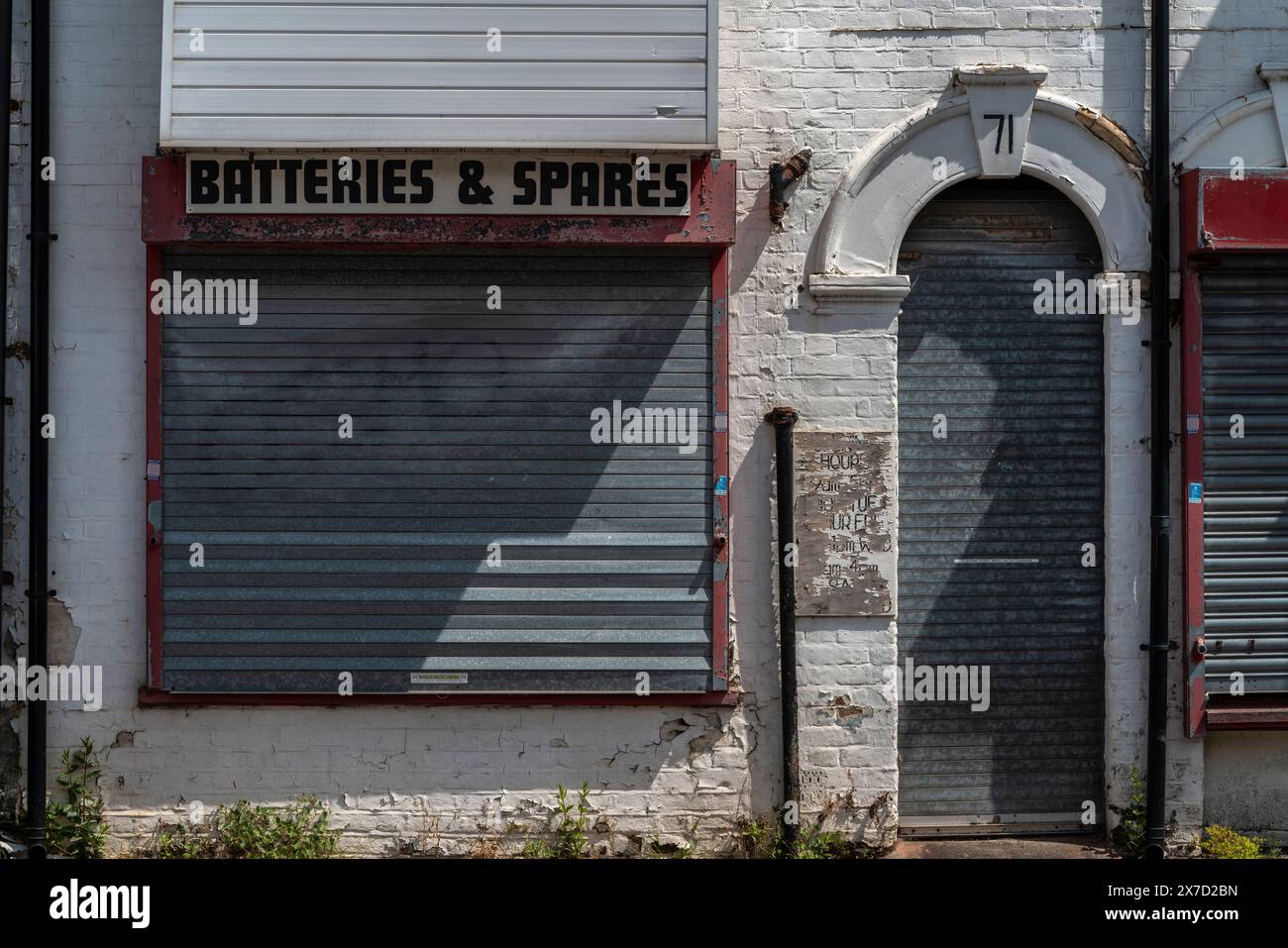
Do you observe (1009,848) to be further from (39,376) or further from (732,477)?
(39,376)

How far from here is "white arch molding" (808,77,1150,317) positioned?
6500 mm

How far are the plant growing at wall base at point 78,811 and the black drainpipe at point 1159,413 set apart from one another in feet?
19.4

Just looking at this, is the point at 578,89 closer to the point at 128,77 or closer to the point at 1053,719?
the point at 128,77

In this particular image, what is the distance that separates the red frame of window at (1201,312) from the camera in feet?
20.8

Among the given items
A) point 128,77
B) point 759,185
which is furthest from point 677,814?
point 128,77

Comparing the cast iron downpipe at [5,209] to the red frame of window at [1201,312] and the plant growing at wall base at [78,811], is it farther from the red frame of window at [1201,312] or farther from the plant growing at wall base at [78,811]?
the red frame of window at [1201,312]

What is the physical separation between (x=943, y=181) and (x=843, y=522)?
2.04 meters

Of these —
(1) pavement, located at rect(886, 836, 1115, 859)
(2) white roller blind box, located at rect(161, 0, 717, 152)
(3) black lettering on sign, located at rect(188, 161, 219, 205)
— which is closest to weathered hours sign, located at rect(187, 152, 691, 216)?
(3) black lettering on sign, located at rect(188, 161, 219, 205)

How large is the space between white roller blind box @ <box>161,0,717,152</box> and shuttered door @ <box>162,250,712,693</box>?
721 millimetres

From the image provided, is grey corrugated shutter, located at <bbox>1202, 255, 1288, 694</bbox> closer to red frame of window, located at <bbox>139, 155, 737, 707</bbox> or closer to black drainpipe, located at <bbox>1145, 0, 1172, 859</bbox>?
black drainpipe, located at <bbox>1145, 0, 1172, 859</bbox>

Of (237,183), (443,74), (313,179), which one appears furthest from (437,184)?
(237,183)

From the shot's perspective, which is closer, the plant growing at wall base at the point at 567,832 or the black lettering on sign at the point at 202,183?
the black lettering on sign at the point at 202,183

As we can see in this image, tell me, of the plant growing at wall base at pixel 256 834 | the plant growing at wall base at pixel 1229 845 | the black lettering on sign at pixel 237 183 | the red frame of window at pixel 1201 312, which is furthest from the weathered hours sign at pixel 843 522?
the black lettering on sign at pixel 237 183

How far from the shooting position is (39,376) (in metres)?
6.39
